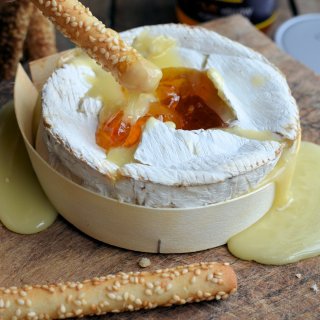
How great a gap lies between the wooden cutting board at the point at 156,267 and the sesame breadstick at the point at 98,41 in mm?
409

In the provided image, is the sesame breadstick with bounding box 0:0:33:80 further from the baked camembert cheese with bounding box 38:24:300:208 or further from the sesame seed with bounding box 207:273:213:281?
the sesame seed with bounding box 207:273:213:281

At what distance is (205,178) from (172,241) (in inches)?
8.0

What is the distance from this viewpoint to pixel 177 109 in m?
1.53

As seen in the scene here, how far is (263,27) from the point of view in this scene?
251 cm

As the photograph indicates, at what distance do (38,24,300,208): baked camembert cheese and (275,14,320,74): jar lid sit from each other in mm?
770

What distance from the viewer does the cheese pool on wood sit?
1.47m

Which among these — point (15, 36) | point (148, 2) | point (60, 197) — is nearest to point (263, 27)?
point (148, 2)

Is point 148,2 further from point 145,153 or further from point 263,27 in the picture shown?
point 145,153

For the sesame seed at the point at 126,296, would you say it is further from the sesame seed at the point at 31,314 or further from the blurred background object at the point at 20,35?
the blurred background object at the point at 20,35

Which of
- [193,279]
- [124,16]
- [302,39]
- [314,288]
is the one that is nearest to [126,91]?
[193,279]

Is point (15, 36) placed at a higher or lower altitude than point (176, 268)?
higher

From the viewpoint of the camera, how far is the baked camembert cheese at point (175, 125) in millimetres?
1358

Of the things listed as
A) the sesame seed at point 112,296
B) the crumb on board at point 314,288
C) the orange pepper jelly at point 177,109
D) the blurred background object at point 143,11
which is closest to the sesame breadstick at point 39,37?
the blurred background object at point 143,11

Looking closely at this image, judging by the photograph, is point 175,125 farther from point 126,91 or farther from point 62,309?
point 62,309
